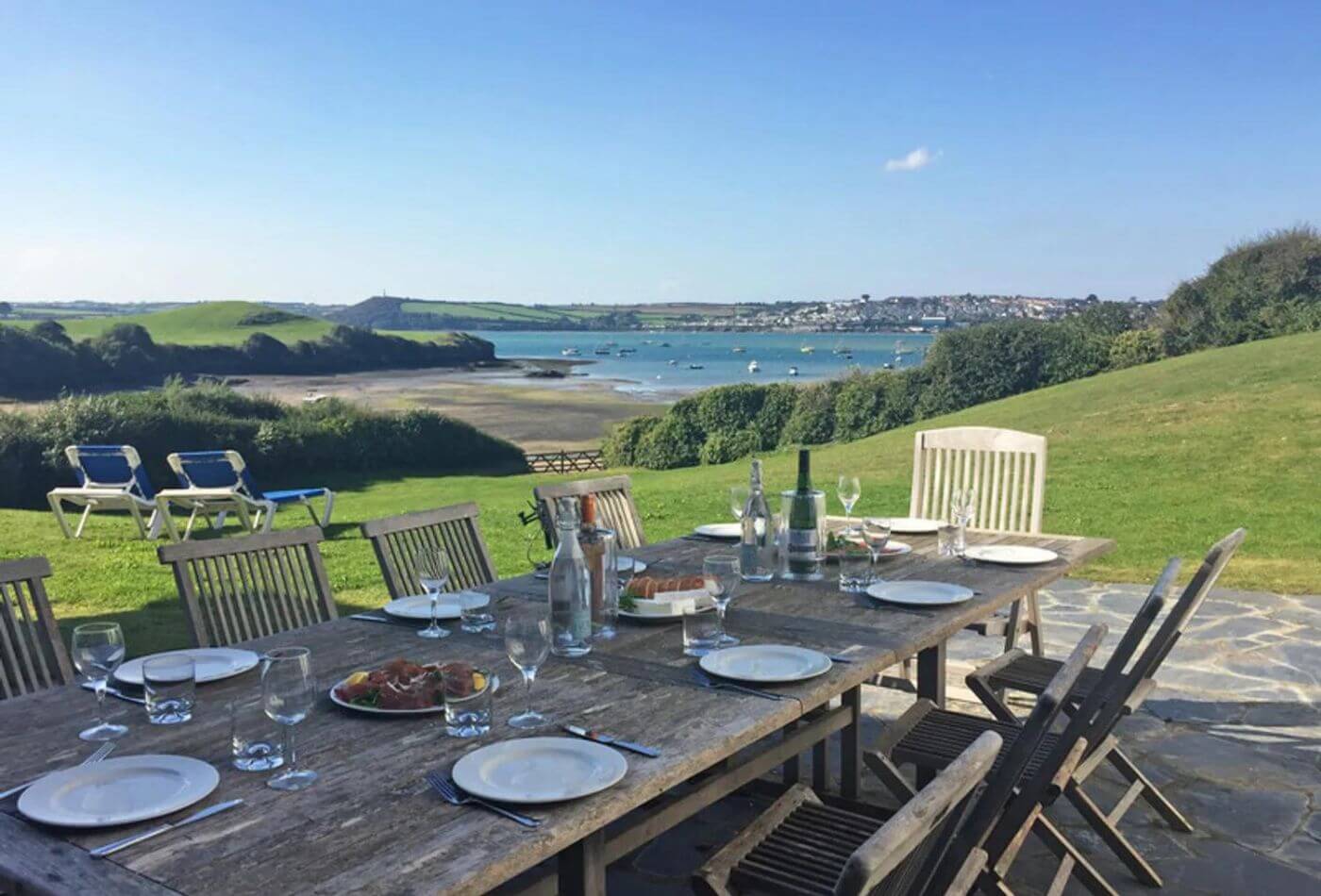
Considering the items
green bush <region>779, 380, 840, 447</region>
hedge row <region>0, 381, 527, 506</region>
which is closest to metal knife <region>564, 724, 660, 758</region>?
hedge row <region>0, 381, 527, 506</region>

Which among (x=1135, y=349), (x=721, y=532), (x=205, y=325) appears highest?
(x=205, y=325)

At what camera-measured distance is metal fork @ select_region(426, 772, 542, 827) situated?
1.61 metres

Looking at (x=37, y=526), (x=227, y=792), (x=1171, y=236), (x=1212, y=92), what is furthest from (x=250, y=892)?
(x=1171, y=236)

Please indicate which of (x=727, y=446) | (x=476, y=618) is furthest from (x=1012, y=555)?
(x=727, y=446)

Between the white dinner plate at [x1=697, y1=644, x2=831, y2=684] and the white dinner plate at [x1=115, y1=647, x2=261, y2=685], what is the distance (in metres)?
1.07

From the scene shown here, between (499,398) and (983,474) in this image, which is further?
(499,398)

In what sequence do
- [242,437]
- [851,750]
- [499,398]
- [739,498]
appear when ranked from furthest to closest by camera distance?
[499,398]
[242,437]
[739,498]
[851,750]

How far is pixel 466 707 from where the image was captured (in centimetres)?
197

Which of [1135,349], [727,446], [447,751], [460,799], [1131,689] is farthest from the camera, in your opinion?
[1135,349]

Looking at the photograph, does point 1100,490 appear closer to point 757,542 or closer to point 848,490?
point 848,490

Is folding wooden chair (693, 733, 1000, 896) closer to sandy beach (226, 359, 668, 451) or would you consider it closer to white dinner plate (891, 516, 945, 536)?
white dinner plate (891, 516, 945, 536)

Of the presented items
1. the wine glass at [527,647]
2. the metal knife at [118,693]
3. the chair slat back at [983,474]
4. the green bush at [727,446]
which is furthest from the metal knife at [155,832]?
the green bush at [727,446]

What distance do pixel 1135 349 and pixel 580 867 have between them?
25.3 m

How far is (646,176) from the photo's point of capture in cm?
2512
